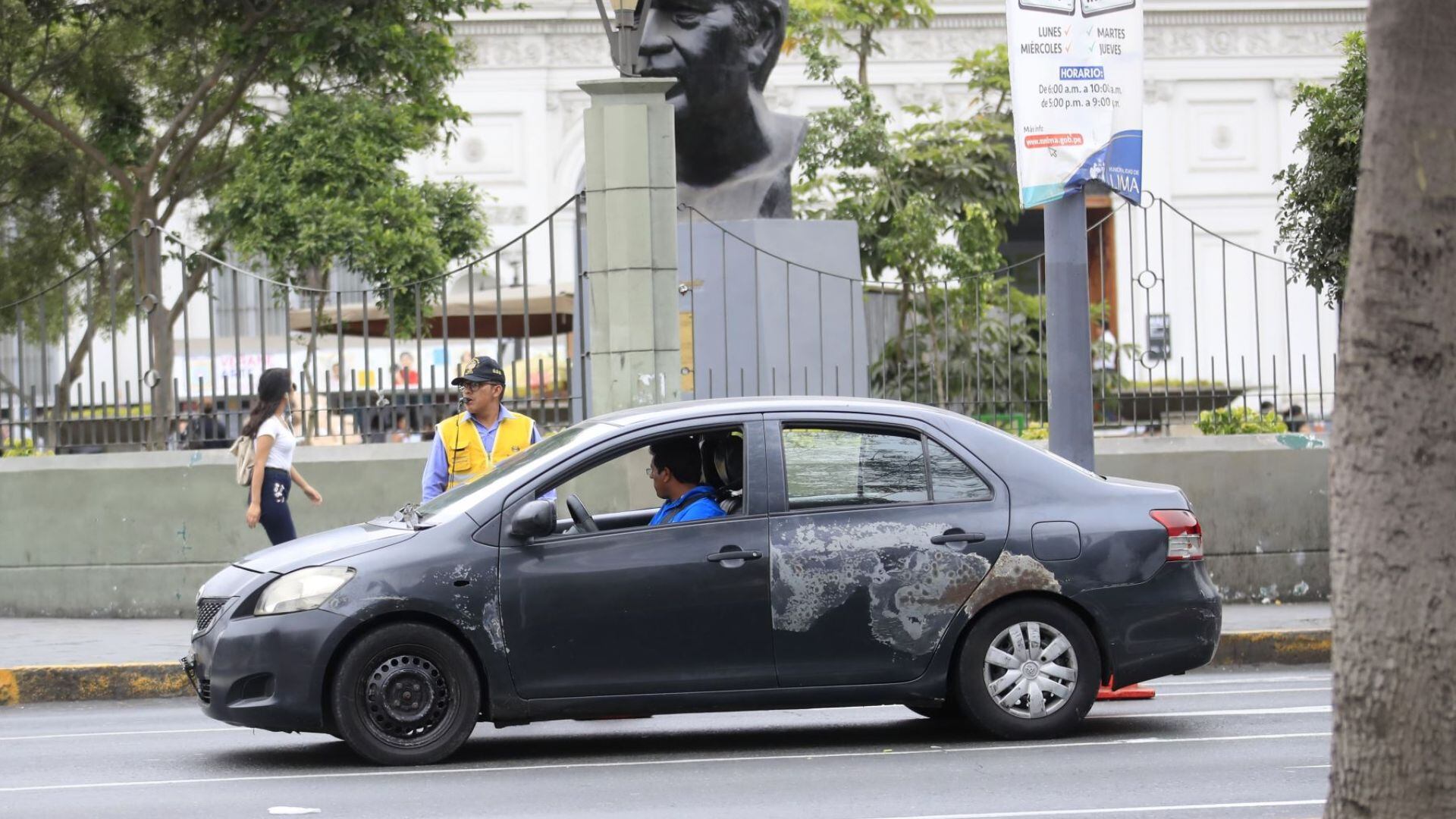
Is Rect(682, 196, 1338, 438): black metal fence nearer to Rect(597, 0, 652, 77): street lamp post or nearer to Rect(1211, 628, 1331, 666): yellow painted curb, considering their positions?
Rect(597, 0, 652, 77): street lamp post

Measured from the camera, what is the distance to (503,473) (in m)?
7.81

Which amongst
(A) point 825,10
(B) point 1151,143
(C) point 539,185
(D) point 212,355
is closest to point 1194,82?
(B) point 1151,143

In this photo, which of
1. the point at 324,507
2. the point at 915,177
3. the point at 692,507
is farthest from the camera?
the point at 915,177

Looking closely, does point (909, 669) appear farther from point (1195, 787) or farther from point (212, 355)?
point (212, 355)

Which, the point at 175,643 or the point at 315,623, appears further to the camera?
the point at 175,643

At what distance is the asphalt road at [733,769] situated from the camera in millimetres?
6445

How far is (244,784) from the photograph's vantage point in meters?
7.12

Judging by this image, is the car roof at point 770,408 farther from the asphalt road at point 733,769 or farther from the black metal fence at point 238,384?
the black metal fence at point 238,384

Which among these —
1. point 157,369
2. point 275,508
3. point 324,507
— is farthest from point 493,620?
point 157,369

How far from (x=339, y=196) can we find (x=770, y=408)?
14675 mm

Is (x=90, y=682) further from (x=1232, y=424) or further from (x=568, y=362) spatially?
(x=1232, y=424)

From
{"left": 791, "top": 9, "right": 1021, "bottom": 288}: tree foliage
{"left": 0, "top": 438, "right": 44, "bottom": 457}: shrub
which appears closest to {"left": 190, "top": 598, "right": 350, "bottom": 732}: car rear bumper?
{"left": 0, "top": 438, "right": 44, "bottom": 457}: shrub

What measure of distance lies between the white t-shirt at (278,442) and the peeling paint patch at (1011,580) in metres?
4.94

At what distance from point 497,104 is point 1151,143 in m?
16.1
